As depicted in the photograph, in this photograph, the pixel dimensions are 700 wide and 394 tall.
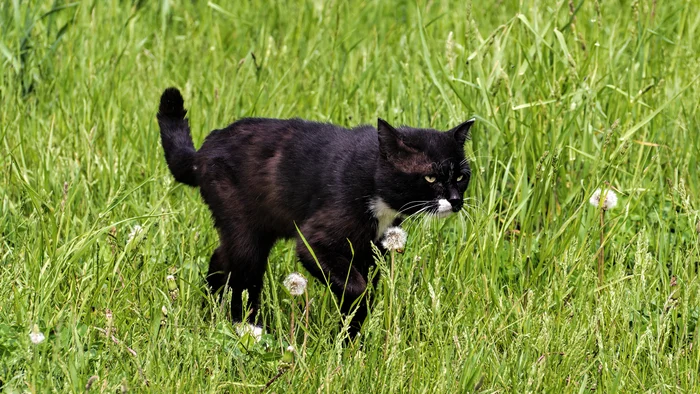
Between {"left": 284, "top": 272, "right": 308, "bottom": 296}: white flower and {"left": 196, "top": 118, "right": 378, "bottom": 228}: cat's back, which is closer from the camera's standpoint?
{"left": 284, "top": 272, "right": 308, "bottom": 296}: white flower

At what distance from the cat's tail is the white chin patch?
1.10 metres

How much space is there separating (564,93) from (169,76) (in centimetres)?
232

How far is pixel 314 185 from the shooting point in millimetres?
3857

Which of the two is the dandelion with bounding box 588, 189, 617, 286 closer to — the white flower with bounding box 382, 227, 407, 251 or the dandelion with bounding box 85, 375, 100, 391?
the white flower with bounding box 382, 227, 407, 251

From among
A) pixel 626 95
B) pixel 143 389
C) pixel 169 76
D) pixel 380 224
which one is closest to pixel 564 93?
pixel 626 95

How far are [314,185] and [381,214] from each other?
0.92 feet

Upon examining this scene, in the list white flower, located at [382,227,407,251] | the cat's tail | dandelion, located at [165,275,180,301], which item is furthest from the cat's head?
the cat's tail

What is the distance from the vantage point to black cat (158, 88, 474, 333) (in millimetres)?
3709

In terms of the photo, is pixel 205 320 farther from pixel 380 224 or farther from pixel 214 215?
pixel 380 224

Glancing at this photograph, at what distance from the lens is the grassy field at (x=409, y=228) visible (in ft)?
10.6

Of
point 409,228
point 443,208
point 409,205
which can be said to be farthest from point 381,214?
point 409,228

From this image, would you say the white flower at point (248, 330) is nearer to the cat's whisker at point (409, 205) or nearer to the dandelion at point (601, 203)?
the cat's whisker at point (409, 205)

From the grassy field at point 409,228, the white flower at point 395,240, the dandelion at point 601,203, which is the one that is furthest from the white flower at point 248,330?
the dandelion at point 601,203

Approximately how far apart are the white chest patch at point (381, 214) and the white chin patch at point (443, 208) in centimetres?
19
